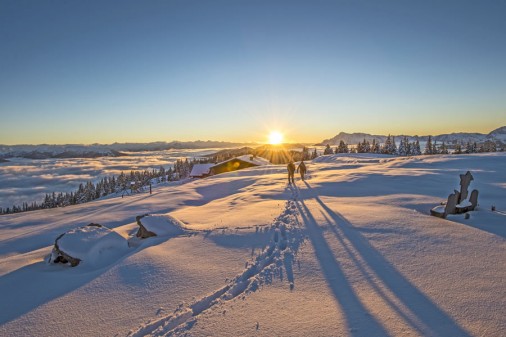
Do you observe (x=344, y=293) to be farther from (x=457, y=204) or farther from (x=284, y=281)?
(x=457, y=204)

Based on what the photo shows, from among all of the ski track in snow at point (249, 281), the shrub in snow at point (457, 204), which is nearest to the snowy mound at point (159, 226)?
the ski track in snow at point (249, 281)

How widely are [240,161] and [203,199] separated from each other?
1571 inches

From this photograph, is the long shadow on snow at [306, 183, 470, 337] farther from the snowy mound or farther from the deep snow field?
the snowy mound

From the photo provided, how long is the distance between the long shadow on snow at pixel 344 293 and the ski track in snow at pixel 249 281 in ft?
1.88

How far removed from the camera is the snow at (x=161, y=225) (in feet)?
26.0

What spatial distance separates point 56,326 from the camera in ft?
12.5

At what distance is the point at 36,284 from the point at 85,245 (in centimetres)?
124

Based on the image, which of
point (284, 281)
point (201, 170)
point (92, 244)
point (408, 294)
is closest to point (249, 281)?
point (284, 281)

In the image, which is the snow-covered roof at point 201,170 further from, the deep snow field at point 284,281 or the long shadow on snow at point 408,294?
A: the long shadow on snow at point 408,294

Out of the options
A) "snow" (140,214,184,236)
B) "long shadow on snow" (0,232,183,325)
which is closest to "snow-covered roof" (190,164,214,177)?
"snow" (140,214,184,236)

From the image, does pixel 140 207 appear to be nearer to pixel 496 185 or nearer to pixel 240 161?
pixel 496 185

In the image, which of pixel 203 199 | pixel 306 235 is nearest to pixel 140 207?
pixel 203 199

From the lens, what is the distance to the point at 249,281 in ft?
15.7

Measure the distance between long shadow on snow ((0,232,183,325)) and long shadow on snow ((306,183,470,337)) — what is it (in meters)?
5.68
